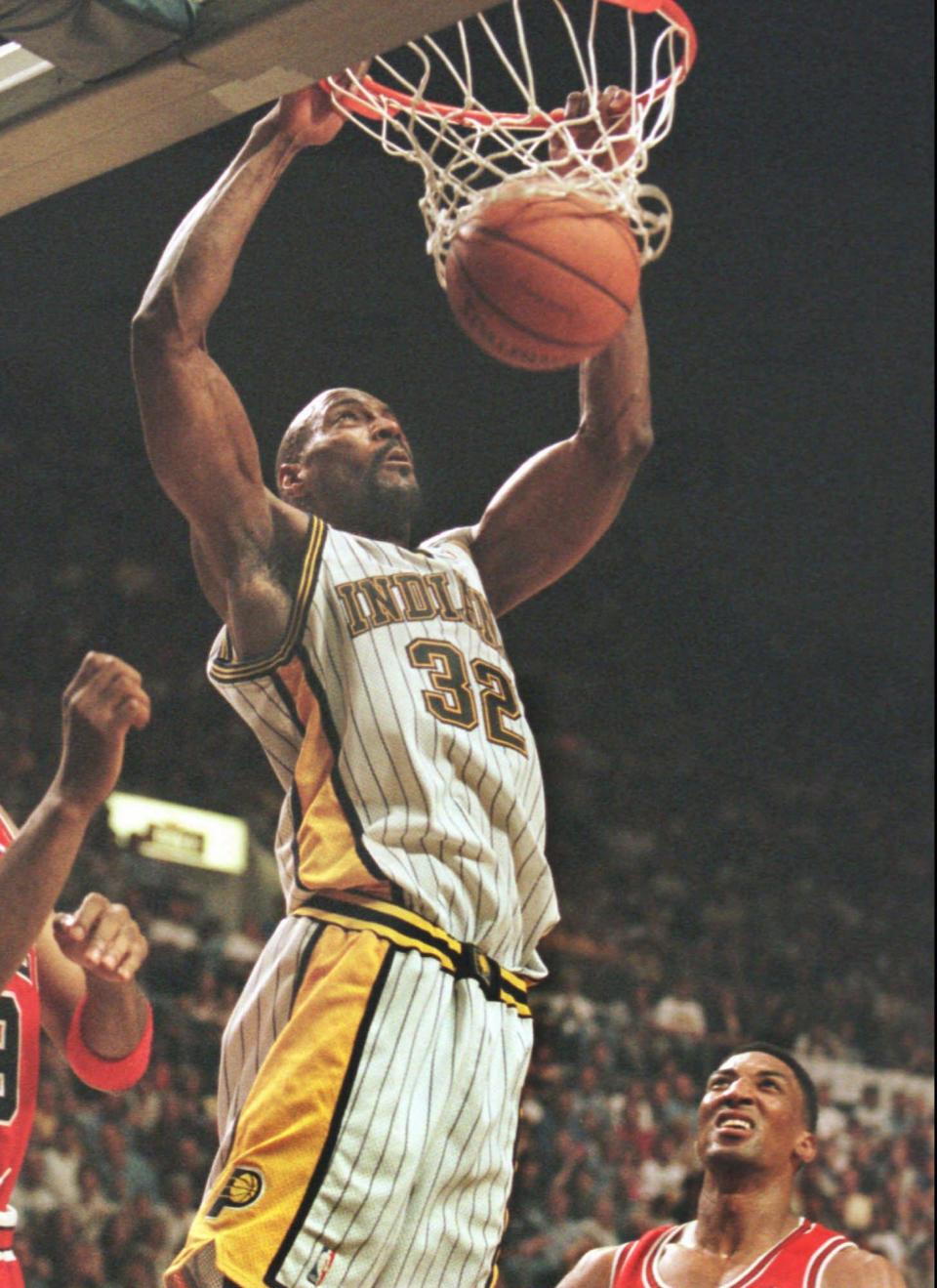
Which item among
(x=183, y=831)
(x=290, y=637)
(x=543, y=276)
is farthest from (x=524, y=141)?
(x=183, y=831)

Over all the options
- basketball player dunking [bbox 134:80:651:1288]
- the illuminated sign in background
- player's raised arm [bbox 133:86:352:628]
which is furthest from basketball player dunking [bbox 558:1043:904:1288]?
the illuminated sign in background

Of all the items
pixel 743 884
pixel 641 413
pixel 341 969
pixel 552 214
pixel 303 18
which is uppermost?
pixel 303 18

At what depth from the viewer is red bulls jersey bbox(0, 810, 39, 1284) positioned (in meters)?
2.81

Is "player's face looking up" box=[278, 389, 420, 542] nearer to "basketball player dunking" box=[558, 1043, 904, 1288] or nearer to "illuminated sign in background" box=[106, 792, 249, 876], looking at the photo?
"basketball player dunking" box=[558, 1043, 904, 1288]

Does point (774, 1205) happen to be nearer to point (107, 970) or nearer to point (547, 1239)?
point (107, 970)

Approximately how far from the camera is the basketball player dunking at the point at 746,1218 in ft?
13.0

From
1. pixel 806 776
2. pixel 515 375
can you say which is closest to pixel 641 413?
pixel 515 375

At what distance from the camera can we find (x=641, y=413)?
3.43 m

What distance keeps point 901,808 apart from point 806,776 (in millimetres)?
916

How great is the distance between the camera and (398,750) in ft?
9.14

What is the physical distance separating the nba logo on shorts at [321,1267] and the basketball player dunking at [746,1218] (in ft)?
5.48

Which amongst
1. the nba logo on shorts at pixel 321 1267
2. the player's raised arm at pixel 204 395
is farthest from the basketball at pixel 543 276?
the nba logo on shorts at pixel 321 1267

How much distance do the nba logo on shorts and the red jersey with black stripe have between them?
1668mm

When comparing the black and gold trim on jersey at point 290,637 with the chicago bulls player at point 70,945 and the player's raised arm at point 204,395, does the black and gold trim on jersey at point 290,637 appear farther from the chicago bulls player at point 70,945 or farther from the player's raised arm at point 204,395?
the chicago bulls player at point 70,945
